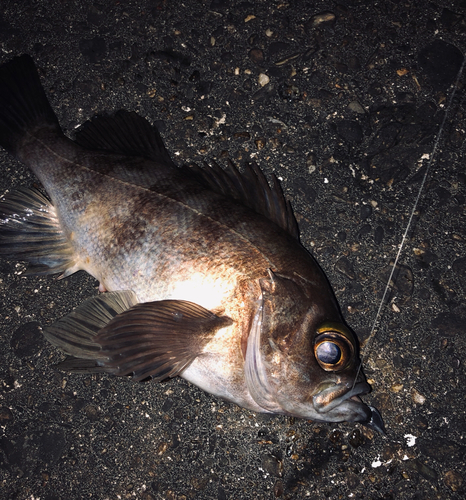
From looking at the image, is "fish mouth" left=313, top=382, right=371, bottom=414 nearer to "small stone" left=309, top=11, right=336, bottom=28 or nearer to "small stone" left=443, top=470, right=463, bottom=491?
"small stone" left=443, top=470, right=463, bottom=491

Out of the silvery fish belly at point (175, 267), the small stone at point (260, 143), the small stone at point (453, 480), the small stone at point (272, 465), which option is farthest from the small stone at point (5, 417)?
the small stone at point (453, 480)

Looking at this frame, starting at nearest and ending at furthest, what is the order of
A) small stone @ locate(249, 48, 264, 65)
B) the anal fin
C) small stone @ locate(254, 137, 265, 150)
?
the anal fin, small stone @ locate(254, 137, 265, 150), small stone @ locate(249, 48, 264, 65)

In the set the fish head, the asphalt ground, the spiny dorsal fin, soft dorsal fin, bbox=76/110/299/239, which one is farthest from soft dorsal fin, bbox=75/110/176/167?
the fish head

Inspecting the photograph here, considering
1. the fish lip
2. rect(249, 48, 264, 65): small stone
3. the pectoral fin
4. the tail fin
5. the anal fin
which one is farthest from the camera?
rect(249, 48, 264, 65): small stone

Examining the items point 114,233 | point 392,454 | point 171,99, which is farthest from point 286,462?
point 171,99

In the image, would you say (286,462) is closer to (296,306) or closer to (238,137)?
(296,306)

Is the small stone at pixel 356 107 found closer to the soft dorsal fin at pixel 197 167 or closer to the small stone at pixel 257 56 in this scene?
the small stone at pixel 257 56
